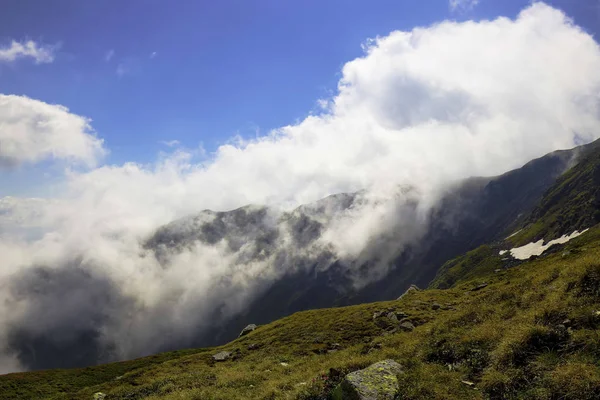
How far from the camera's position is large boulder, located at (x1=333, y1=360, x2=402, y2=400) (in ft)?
51.8

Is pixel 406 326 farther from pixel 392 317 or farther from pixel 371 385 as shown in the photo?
pixel 371 385

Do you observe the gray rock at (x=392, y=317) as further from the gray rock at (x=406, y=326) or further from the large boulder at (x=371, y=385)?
the large boulder at (x=371, y=385)

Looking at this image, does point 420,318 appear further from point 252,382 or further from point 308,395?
point 308,395

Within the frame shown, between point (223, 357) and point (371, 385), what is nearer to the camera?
point (371, 385)

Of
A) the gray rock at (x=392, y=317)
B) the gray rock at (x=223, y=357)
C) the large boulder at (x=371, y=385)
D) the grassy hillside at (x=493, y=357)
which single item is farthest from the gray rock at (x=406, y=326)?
the large boulder at (x=371, y=385)

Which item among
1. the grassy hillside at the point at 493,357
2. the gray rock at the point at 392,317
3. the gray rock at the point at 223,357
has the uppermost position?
the grassy hillside at the point at 493,357

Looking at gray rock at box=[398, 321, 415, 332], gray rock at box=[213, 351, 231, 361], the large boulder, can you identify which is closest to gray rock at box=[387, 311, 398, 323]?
gray rock at box=[398, 321, 415, 332]

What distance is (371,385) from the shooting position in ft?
53.7

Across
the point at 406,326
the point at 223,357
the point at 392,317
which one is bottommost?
the point at 392,317

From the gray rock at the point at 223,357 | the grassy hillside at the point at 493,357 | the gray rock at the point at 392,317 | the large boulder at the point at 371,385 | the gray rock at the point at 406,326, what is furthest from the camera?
the gray rock at the point at 392,317

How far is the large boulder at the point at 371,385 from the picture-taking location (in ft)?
51.8

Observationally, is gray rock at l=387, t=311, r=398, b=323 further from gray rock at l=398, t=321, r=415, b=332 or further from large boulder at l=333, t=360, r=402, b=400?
large boulder at l=333, t=360, r=402, b=400

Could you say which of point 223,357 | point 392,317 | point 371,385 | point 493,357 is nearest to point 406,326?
point 392,317

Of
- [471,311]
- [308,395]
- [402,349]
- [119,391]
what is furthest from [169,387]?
[471,311]
